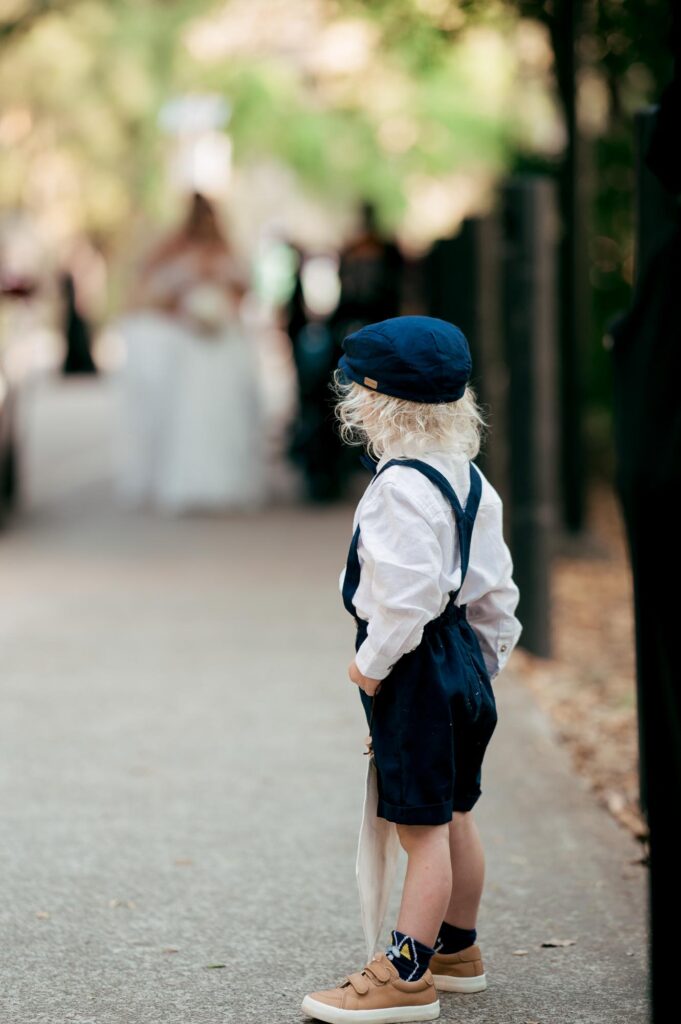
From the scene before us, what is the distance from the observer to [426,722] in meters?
3.58

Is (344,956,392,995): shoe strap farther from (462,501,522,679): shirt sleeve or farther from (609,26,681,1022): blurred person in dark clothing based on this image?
(609,26,681,1022): blurred person in dark clothing

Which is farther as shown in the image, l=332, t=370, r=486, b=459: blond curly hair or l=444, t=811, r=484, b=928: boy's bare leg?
l=444, t=811, r=484, b=928: boy's bare leg

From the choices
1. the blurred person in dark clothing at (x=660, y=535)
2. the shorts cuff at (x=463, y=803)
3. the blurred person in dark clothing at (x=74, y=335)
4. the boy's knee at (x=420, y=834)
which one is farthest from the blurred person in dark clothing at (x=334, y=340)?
the blurred person in dark clothing at (x=74, y=335)

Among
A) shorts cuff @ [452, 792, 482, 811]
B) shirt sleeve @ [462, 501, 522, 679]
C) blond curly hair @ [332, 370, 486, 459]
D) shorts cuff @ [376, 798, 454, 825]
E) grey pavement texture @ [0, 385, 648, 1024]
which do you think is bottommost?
grey pavement texture @ [0, 385, 648, 1024]

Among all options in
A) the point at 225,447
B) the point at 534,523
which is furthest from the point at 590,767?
the point at 225,447

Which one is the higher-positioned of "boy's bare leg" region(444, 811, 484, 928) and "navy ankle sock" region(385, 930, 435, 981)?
"boy's bare leg" region(444, 811, 484, 928)

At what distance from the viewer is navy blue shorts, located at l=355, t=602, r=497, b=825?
141 inches

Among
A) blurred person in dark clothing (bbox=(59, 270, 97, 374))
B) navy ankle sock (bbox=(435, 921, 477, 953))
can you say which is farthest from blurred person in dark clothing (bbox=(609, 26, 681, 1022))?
blurred person in dark clothing (bbox=(59, 270, 97, 374))

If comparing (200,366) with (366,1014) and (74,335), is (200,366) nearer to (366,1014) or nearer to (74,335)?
(366,1014)

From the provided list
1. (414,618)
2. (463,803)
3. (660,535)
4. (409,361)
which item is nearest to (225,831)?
(463,803)

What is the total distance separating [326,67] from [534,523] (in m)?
12.5

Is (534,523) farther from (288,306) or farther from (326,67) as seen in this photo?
(326,67)

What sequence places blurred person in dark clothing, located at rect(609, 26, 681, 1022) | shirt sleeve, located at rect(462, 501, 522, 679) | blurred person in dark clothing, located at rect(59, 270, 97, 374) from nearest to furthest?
blurred person in dark clothing, located at rect(609, 26, 681, 1022), shirt sleeve, located at rect(462, 501, 522, 679), blurred person in dark clothing, located at rect(59, 270, 97, 374)

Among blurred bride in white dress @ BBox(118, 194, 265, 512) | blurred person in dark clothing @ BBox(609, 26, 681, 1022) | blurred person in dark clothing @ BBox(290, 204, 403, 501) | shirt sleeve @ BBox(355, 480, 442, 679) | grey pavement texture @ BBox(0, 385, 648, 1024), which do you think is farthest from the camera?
blurred person in dark clothing @ BBox(290, 204, 403, 501)
